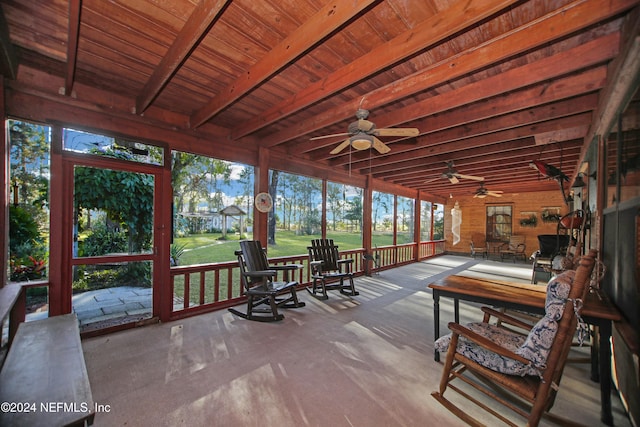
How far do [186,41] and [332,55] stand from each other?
43.8 inches

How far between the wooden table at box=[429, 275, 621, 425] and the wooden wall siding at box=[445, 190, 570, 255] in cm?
819

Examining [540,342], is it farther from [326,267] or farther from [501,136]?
[326,267]

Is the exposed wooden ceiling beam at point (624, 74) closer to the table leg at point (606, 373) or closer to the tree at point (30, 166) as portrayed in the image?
the table leg at point (606, 373)

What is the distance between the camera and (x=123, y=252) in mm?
3162

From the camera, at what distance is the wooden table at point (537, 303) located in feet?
5.64

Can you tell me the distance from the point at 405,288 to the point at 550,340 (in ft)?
12.2

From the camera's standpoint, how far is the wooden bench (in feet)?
3.80

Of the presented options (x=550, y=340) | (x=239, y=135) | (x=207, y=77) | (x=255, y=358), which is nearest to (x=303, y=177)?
(x=239, y=135)

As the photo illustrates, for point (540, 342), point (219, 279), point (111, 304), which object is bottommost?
point (111, 304)

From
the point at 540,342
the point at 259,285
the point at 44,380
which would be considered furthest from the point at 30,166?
the point at 540,342

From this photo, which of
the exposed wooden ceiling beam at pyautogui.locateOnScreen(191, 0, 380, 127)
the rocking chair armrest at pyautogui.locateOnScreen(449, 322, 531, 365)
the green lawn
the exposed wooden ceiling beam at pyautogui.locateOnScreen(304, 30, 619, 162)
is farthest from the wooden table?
the green lawn

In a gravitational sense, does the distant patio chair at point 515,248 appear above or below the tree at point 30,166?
below

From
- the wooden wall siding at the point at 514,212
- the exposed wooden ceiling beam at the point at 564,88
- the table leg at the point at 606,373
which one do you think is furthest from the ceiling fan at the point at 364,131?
the wooden wall siding at the point at 514,212

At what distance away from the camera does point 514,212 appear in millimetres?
9539
